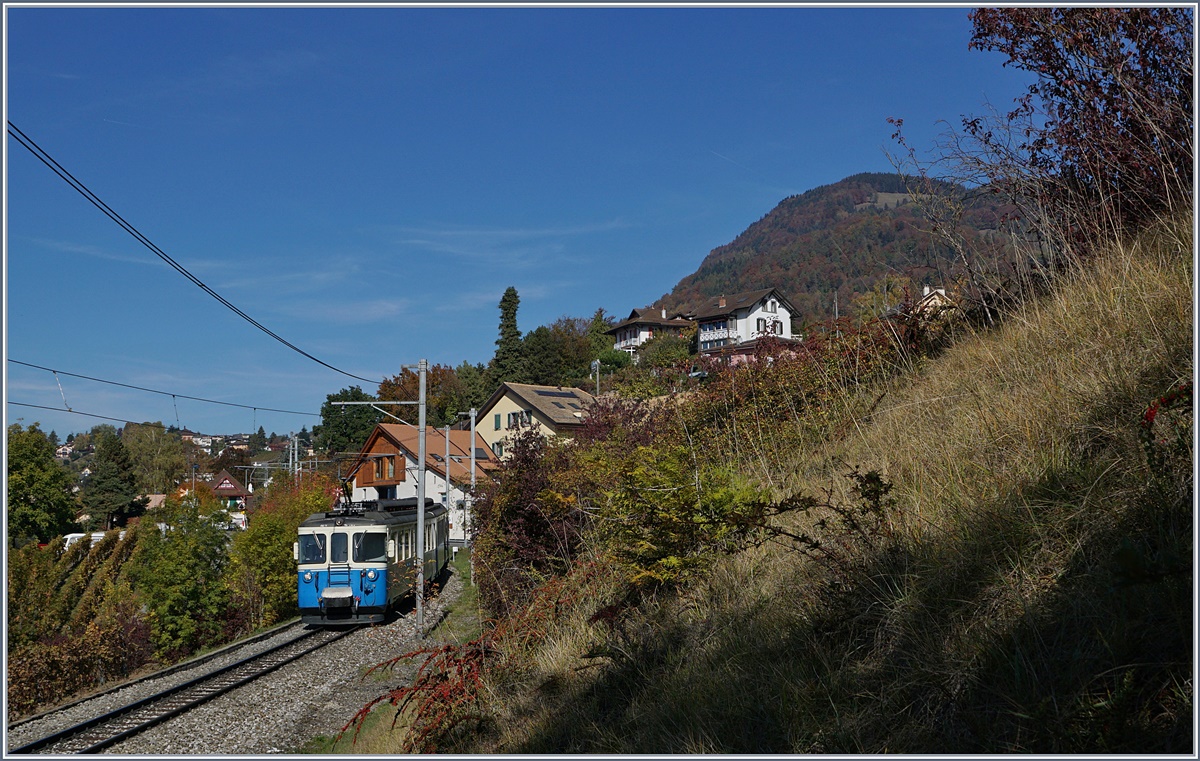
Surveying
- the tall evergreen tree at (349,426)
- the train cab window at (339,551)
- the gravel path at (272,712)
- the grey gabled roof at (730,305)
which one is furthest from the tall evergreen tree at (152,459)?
the gravel path at (272,712)

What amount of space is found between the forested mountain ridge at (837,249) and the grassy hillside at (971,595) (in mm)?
1683

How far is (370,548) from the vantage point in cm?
1870

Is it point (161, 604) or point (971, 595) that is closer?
point (971, 595)

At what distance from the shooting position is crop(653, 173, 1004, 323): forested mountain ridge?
321 inches

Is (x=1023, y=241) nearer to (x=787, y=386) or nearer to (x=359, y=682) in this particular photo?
(x=787, y=386)

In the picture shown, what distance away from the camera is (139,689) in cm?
1321

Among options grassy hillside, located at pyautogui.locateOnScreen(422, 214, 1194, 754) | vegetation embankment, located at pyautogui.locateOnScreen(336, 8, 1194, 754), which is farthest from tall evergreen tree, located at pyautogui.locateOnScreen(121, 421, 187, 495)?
grassy hillside, located at pyautogui.locateOnScreen(422, 214, 1194, 754)

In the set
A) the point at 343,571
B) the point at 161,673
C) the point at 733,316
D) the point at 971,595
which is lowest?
the point at 161,673

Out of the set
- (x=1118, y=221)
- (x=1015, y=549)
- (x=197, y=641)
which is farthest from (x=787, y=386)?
(x=197, y=641)

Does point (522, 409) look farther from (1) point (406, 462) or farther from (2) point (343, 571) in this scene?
(2) point (343, 571)

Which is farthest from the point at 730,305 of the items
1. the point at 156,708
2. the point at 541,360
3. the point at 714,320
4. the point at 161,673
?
the point at 156,708

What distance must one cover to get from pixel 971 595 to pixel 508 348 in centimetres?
6760

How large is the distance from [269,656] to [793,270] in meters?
67.6

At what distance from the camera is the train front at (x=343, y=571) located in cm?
1842
